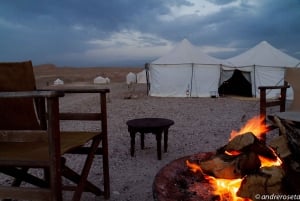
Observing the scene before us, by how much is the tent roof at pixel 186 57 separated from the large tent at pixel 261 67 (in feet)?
3.53

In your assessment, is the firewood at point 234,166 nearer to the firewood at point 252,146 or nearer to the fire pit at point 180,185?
the firewood at point 252,146

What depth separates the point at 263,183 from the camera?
2160 mm

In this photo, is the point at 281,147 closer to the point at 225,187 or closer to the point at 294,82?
the point at 225,187

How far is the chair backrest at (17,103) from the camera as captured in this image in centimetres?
280

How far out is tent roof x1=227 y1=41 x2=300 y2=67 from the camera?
16578mm

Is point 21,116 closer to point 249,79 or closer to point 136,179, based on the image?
point 136,179

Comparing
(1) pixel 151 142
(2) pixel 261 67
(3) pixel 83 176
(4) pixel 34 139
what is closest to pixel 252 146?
(3) pixel 83 176

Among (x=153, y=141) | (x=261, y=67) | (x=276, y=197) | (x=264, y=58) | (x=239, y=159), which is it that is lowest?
(x=153, y=141)

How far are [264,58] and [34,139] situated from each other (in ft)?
55.0

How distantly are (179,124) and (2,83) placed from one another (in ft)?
19.6

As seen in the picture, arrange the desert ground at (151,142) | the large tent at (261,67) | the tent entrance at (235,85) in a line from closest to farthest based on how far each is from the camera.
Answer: the desert ground at (151,142) < the large tent at (261,67) < the tent entrance at (235,85)

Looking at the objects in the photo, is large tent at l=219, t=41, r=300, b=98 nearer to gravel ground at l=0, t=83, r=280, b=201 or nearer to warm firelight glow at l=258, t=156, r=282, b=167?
gravel ground at l=0, t=83, r=280, b=201

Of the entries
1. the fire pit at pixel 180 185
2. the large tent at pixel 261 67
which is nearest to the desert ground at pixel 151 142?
the fire pit at pixel 180 185

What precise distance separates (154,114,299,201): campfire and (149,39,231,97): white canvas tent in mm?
13845
